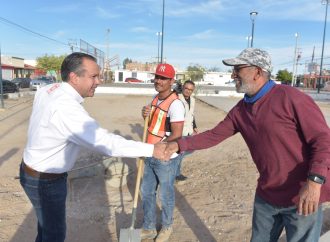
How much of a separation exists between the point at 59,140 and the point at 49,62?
70648 mm

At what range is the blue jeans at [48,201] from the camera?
2.60 m

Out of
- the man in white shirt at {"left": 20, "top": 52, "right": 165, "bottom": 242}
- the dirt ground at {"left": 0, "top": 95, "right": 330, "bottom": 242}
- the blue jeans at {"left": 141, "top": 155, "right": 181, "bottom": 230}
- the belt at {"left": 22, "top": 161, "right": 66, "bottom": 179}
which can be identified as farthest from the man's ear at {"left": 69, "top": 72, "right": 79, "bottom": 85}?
the dirt ground at {"left": 0, "top": 95, "right": 330, "bottom": 242}

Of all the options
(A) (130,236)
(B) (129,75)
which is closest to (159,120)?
(A) (130,236)

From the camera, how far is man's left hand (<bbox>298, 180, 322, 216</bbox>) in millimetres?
2150

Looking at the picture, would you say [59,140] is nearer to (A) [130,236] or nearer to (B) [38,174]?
(B) [38,174]

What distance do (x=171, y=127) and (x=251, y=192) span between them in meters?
2.49

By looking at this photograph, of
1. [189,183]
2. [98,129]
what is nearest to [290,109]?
[98,129]

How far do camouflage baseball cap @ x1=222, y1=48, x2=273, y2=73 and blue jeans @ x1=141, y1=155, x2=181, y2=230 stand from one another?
1.60 metres

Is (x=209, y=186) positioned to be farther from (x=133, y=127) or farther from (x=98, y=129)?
(x=133, y=127)

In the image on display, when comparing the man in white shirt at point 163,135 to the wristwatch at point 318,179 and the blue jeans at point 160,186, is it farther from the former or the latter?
the wristwatch at point 318,179

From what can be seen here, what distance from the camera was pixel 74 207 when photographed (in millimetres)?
5031

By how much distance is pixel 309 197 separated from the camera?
217 centimetres

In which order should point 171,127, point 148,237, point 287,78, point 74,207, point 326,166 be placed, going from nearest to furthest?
point 326,166, point 171,127, point 148,237, point 74,207, point 287,78

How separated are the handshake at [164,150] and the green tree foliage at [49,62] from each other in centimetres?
6766
